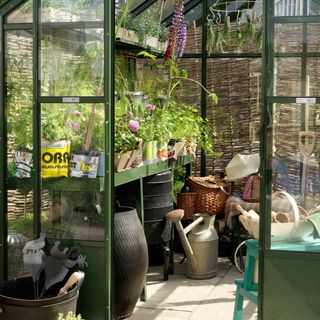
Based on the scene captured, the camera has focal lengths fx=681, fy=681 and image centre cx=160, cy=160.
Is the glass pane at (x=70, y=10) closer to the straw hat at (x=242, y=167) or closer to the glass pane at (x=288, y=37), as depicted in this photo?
the glass pane at (x=288, y=37)

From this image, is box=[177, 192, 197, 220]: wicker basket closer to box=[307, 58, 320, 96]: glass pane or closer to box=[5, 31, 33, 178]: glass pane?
box=[5, 31, 33, 178]: glass pane

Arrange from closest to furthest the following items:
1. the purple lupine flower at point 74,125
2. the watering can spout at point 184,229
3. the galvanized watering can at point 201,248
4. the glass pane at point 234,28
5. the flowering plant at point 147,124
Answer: the purple lupine flower at point 74,125 < the flowering plant at point 147,124 < the watering can spout at point 184,229 < the galvanized watering can at point 201,248 < the glass pane at point 234,28

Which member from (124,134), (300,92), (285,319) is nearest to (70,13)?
(124,134)

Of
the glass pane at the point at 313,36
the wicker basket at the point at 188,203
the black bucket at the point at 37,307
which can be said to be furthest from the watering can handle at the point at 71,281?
the wicker basket at the point at 188,203

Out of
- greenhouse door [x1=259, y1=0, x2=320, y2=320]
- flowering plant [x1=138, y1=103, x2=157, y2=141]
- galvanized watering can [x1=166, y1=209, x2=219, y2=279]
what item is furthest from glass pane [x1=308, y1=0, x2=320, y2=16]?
galvanized watering can [x1=166, y1=209, x2=219, y2=279]

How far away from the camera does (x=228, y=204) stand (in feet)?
19.4

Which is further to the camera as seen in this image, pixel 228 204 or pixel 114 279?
pixel 228 204

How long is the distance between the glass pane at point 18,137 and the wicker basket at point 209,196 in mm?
2247

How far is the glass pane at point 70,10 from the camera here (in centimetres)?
385

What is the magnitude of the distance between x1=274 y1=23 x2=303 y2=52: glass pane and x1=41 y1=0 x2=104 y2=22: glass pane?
989 millimetres

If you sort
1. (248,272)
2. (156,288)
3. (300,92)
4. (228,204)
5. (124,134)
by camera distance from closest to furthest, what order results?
(300,92) < (248,272) < (124,134) < (156,288) < (228,204)

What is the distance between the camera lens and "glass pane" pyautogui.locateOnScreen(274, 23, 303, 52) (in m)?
3.63

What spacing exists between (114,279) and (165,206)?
4.60 feet

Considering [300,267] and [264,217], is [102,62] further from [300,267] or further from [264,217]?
[300,267]
